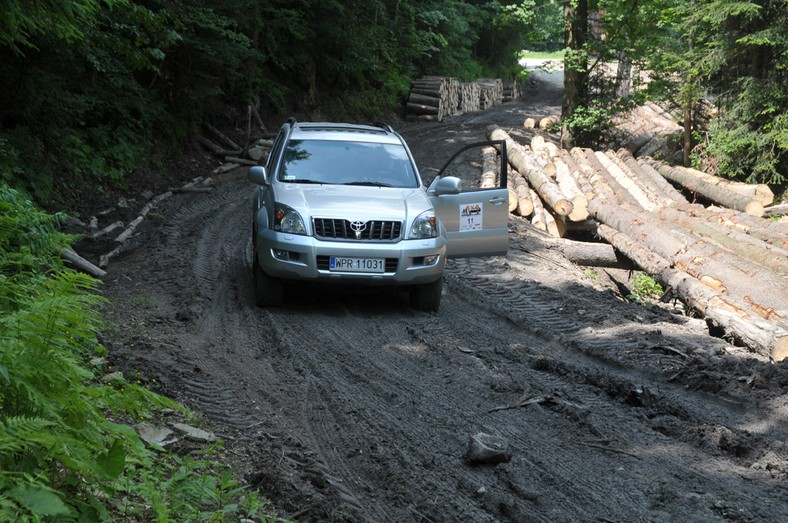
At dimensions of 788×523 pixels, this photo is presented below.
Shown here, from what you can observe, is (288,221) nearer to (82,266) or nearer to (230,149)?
(82,266)

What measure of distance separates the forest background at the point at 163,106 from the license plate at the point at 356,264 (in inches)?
100

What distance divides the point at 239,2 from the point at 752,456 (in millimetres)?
16744

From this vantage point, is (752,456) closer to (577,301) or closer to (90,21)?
(577,301)

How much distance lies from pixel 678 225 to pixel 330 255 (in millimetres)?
8669

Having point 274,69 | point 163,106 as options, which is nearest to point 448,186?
point 163,106

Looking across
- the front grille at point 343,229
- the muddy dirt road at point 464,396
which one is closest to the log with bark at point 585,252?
the muddy dirt road at point 464,396

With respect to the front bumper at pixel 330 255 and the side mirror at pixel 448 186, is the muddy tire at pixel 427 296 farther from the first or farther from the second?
the side mirror at pixel 448 186

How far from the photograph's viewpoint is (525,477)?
16.5 ft

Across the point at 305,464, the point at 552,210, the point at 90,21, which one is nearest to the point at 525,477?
the point at 305,464

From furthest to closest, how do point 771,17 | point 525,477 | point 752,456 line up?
point 771,17 < point 752,456 < point 525,477

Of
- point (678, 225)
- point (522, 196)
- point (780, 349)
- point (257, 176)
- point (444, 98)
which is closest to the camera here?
point (780, 349)

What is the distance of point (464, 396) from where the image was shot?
660 centimetres

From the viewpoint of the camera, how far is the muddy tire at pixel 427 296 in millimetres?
9492

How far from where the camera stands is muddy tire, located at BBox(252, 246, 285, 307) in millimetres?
9195
